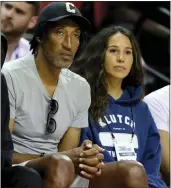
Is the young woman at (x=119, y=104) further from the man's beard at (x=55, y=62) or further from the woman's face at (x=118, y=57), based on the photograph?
the man's beard at (x=55, y=62)

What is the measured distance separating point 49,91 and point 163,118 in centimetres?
72

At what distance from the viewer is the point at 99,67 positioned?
10.1 feet

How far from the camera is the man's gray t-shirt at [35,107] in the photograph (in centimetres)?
265

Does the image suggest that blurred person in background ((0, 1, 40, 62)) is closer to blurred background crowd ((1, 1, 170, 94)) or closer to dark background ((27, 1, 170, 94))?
blurred background crowd ((1, 1, 170, 94))

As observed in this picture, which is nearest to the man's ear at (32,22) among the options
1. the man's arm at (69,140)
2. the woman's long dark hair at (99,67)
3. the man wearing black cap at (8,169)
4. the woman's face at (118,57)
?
the woman's long dark hair at (99,67)

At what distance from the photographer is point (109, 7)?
4836 millimetres

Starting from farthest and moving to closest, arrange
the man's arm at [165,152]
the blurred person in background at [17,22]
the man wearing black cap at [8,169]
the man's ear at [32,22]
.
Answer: the man's ear at [32,22]
the blurred person in background at [17,22]
the man's arm at [165,152]
the man wearing black cap at [8,169]

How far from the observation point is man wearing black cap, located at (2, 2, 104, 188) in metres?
2.65

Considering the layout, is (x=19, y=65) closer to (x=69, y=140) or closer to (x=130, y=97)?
(x=69, y=140)

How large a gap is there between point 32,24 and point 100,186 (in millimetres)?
1625

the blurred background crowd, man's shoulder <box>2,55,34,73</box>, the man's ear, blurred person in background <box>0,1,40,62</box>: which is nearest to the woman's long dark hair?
man's shoulder <box>2,55,34,73</box>

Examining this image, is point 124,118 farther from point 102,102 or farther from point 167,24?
point 167,24

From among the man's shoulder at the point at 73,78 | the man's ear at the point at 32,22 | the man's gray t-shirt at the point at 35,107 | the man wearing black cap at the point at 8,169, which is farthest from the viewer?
the man's ear at the point at 32,22

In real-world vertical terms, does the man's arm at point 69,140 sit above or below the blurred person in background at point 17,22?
below
